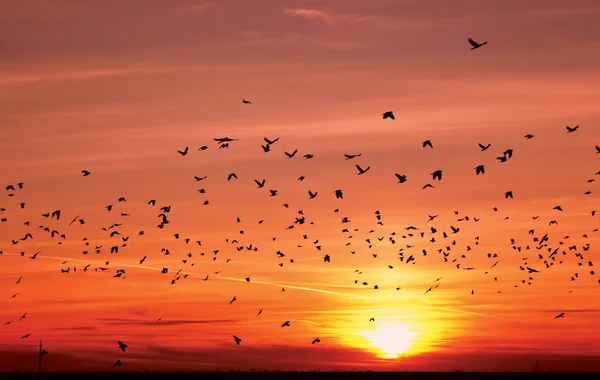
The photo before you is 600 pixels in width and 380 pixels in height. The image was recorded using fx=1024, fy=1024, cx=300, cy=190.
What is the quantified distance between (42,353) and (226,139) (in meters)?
65.3

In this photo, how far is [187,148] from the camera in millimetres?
68188

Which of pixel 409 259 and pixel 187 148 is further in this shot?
pixel 409 259

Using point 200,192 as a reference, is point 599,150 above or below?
below
